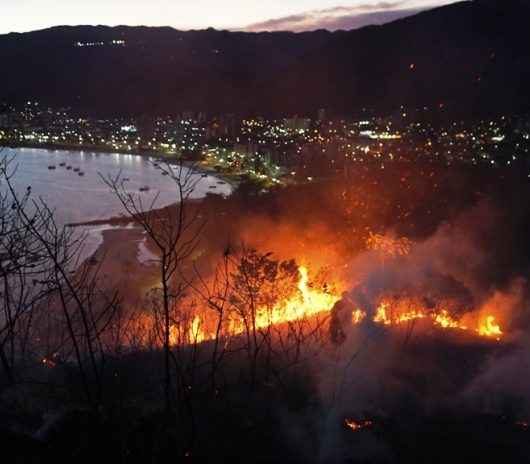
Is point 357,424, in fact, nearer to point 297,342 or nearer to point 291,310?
point 297,342

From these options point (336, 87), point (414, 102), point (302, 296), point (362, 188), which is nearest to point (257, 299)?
point (302, 296)

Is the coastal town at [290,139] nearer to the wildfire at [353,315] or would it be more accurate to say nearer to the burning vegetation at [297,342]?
the burning vegetation at [297,342]

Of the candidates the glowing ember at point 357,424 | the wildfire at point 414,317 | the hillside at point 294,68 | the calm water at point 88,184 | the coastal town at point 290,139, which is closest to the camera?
the glowing ember at point 357,424

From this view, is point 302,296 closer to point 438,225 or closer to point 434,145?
point 438,225

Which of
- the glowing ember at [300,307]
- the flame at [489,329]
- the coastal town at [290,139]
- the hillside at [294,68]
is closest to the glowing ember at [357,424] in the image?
the glowing ember at [300,307]

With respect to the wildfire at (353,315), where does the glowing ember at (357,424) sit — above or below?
above
